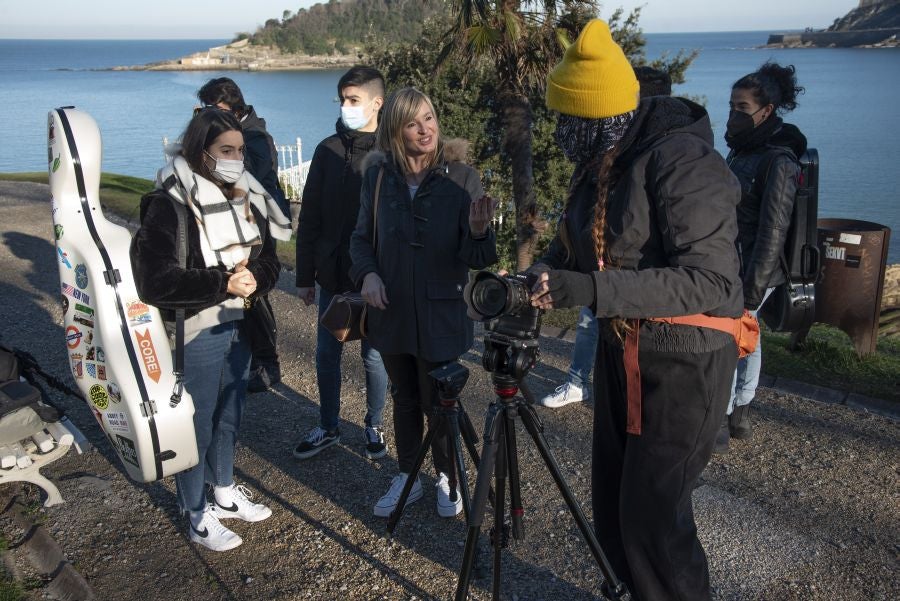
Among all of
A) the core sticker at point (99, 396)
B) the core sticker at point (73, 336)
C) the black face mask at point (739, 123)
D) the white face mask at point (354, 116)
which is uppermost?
the white face mask at point (354, 116)

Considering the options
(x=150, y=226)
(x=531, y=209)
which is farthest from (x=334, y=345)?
(x=531, y=209)

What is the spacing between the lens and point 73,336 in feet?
9.58

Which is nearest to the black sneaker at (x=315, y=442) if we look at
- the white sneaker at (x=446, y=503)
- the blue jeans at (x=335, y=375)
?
the blue jeans at (x=335, y=375)

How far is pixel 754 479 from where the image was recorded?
12.4 feet

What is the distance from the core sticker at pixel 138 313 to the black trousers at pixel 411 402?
0.99m

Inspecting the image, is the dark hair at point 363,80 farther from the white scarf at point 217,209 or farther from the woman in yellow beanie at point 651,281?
the woman in yellow beanie at point 651,281

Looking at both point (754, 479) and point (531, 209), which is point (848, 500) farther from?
point (531, 209)

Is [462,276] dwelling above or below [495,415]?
above

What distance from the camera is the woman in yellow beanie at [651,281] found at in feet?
6.68

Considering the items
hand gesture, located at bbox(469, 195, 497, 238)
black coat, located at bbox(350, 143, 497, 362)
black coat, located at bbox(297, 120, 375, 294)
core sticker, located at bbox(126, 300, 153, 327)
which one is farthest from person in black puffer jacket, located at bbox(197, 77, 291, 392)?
hand gesture, located at bbox(469, 195, 497, 238)

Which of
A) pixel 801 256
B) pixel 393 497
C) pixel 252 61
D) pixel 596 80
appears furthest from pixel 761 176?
pixel 252 61

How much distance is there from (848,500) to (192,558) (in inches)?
120

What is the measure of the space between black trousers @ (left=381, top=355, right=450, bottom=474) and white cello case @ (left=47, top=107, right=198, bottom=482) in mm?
878

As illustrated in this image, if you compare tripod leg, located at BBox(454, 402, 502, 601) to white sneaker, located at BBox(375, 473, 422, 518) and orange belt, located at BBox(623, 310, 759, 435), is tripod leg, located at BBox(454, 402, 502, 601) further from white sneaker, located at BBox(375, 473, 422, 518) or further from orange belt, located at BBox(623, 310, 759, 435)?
white sneaker, located at BBox(375, 473, 422, 518)
